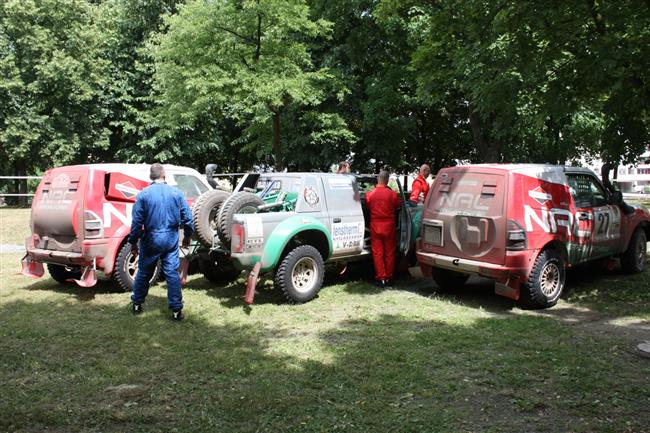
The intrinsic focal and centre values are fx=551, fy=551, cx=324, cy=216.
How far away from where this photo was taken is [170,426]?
3.89 m

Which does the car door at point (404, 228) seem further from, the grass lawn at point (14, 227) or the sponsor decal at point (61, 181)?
the grass lawn at point (14, 227)

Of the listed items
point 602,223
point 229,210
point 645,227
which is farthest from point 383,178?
point 645,227

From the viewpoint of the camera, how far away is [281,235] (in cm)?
733

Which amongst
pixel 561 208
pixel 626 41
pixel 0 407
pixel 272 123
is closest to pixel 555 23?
pixel 626 41

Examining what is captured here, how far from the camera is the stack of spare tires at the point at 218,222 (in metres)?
7.49

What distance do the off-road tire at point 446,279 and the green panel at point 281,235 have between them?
200 centimetres

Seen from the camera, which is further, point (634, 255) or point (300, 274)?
point (634, 255)

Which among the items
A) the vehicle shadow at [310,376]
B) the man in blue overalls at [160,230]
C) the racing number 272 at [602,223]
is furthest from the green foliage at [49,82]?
the racing number 272 at [602,223]

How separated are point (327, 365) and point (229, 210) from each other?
310 cm

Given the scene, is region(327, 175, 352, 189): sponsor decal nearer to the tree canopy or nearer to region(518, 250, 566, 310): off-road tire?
the tree canopy

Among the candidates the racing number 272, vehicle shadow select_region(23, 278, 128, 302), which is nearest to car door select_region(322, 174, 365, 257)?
vehicle shadow select_region(23, 278, 128, 302)

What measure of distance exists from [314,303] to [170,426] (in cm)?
387

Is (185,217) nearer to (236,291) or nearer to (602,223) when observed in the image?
(236,291)

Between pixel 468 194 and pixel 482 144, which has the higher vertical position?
pixel 482 144
